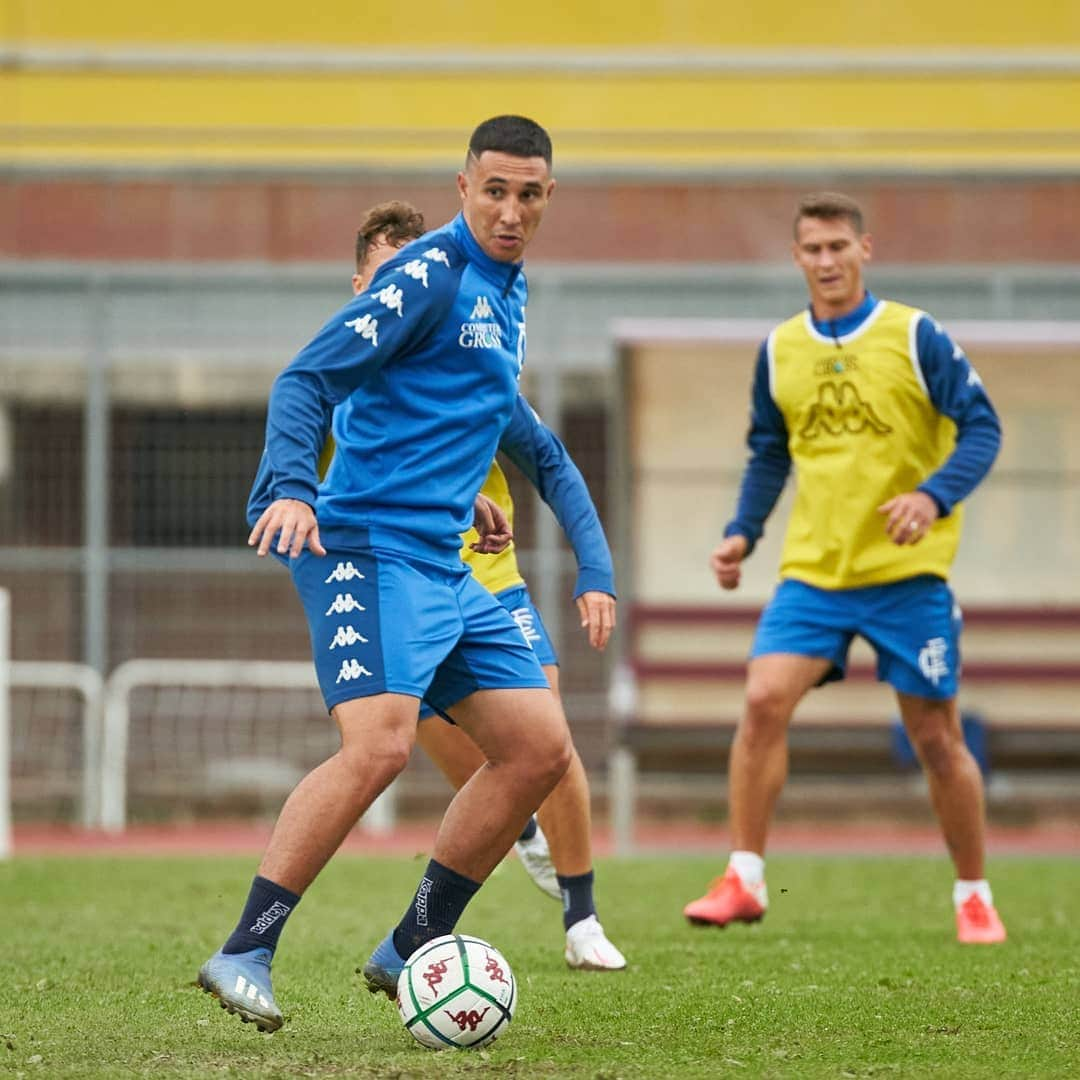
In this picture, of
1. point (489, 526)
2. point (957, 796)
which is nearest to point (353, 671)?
point (489, 526)

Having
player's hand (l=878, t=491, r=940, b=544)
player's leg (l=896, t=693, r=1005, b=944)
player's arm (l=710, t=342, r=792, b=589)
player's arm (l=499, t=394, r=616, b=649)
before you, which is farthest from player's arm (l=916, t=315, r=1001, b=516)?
player's arm (l=499, t=394, r=616, b=649)

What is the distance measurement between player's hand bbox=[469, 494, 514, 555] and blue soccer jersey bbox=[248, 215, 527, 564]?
46 cm

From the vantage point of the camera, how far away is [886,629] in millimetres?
6820

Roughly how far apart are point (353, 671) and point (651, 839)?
9.03 m

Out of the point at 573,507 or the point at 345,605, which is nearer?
the point at 345,605

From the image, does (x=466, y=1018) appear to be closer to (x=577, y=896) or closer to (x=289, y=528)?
(x=289, y=528)

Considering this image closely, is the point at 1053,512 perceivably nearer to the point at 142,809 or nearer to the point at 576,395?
the point at 576,395

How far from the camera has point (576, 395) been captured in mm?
13742

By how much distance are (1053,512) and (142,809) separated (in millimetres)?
6169

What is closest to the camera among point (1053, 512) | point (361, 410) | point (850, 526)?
point (361, 410)

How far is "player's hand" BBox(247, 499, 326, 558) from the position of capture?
4.28m

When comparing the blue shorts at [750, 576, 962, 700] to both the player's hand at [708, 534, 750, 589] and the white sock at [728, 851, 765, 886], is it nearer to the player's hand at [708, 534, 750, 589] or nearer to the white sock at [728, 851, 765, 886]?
the player's hand at [708, 534, 750, 589]

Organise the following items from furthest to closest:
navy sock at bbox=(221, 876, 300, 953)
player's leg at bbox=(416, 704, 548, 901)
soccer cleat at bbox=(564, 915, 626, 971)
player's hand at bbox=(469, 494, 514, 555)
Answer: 1. player's leg at bbox=(416, 704, 548, 901)
2. soccer cleat at bbox=(564, 915, 626, 971)
3. player's hand at bbox=(469, 494, 514, 555)
4. navy sock at bbox=(221, 876, 300, 953)

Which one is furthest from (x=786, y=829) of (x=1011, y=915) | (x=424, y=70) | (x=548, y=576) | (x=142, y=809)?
(x=424, y=70)
